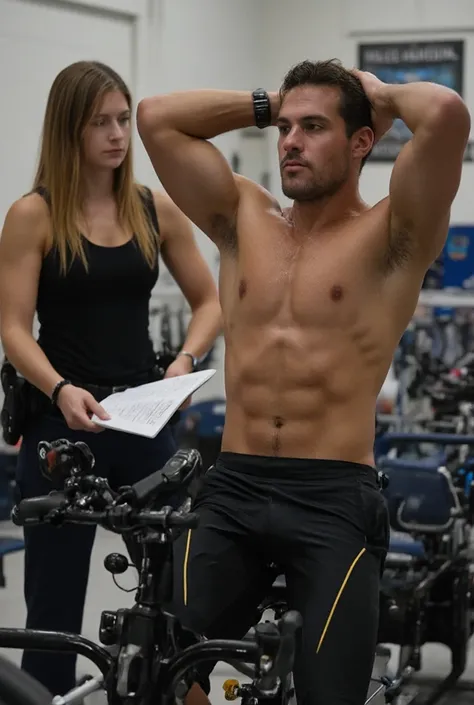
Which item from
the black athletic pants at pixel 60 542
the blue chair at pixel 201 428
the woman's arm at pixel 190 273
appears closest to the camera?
the black athletic pants at pixel 60 542

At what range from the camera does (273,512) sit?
2277mm

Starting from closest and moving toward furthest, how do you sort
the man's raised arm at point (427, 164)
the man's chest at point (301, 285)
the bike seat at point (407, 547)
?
1. the man's raised arm at point (427, 164)
2. the man's chest at point (301, 285)
3. the bike seat at point (407, 547)

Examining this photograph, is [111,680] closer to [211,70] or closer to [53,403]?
[53,403]

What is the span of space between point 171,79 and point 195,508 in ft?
17.2

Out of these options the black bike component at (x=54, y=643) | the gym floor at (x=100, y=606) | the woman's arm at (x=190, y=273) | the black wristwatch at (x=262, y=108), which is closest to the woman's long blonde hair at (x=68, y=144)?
the woman's arm at (x=190, y=273)

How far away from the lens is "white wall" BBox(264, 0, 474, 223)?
834cm

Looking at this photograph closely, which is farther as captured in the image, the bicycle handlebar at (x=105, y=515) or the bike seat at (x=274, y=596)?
the bike seat at (x=274, y=596)

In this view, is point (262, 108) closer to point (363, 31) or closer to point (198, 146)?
point (198, 146)

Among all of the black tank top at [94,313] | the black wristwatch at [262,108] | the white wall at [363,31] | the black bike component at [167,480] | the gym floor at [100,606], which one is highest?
the white wall at [363,31]

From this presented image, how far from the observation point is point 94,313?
2.92m

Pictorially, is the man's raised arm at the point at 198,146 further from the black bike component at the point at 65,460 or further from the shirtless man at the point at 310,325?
the black bike component at the point at 65,460

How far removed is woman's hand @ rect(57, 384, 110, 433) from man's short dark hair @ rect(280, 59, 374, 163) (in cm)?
77

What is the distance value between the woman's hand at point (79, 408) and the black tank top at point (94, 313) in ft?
0.58

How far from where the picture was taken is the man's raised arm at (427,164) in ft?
7.44
